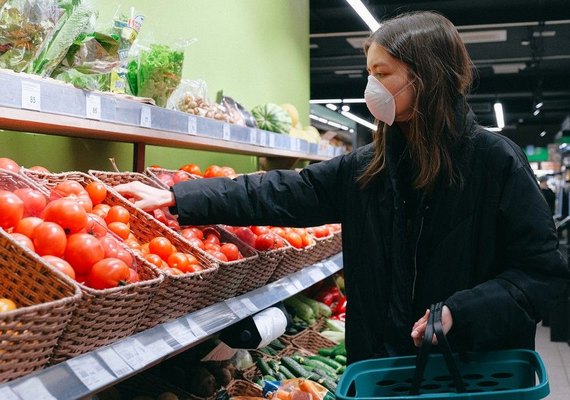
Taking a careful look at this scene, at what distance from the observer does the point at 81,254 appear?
5.30ft

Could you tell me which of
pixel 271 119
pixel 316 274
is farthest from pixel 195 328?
pixel 271 119

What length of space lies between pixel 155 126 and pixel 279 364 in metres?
1.54

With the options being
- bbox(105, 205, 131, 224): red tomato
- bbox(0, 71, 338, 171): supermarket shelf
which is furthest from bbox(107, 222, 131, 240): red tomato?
bbox(0, 71, 338, 171): supermarket shelf

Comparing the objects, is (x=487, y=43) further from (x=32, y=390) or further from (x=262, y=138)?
(x=32, y=390)

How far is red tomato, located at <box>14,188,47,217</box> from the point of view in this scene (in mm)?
1733

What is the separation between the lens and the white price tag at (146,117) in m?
2.24

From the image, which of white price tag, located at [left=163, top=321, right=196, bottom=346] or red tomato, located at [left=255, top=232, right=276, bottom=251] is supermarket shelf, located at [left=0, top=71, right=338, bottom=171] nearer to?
red tomato, located at [left=255, top=232, right=276, bottom=251]

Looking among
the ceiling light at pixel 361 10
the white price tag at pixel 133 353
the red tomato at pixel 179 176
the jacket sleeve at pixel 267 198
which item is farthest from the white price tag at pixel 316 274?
the ceiling light at pixel 361 10

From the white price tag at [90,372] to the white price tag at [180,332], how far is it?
14.1 inches

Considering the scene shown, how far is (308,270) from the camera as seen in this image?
126 inches

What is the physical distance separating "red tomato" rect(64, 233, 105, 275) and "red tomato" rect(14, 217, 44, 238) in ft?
0.29

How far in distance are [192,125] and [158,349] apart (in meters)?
1.12

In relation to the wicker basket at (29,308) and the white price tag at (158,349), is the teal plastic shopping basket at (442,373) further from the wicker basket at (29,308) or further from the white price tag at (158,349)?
the wicker basket at (29,308)

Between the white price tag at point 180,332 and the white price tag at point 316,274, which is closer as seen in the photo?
the white price tag at point 180,332
